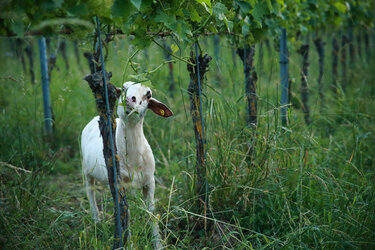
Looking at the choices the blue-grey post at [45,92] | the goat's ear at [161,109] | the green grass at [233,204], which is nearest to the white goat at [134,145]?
the goat's ear at [161,109]

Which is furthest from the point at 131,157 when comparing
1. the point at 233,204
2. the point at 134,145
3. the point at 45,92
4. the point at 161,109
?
the point at 45,92

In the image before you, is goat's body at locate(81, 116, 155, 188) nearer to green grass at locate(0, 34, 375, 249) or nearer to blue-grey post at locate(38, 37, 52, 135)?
green grass at locate(0, 34, 375, 249)

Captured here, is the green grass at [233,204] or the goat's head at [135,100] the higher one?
the goat's head at [135,100]

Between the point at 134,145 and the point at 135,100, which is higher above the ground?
the point at 135,100

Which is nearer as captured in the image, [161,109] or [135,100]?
[135,100]

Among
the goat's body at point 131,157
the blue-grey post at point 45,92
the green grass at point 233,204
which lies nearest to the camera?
the green grass at point 233,204

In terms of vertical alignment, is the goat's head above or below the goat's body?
above

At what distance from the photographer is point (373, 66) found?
261 inches

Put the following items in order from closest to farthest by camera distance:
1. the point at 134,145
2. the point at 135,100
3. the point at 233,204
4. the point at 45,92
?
the point at 135,100 → the point at 134,145 → the point at 233,204 → the point at 45,92

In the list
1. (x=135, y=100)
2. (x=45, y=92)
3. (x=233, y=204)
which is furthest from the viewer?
(x=45, y=92)

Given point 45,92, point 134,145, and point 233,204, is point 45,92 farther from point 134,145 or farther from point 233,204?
point 233,204

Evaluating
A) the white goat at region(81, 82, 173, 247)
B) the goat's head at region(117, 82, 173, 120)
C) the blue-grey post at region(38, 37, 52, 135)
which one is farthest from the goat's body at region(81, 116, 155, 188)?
the blue-grey post at region(38, 37, 52, 135)

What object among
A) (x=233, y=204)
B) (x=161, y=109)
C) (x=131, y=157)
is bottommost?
(x=233, y=204)

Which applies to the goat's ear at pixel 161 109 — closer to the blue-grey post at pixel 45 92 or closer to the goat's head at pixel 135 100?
the goat's head at pixel 135 100
